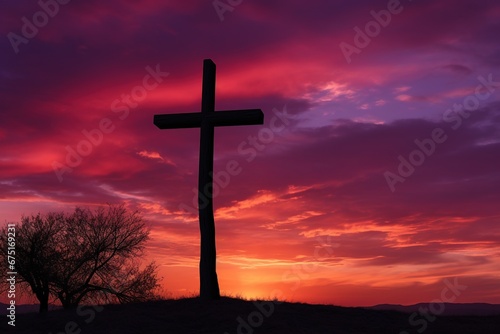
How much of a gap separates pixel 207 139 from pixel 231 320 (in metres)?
5.61

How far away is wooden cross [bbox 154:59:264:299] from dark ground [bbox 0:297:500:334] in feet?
2.69

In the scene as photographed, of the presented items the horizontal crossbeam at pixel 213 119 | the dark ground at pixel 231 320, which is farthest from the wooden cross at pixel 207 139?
the dark ground at pixel 231 320

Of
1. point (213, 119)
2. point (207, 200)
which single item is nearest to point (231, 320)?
point (207, 200)

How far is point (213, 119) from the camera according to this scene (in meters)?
17.7

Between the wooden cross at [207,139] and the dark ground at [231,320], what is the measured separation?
2.69 ft

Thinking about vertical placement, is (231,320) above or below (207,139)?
below

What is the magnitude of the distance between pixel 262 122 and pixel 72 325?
7.76 meters

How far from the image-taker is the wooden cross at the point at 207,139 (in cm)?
1680

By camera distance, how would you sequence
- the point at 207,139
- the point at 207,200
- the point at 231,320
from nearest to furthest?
→ the point at 231,320 < the point at 207,200 < the point at 207,139

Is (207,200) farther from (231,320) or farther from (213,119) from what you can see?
(231,320)

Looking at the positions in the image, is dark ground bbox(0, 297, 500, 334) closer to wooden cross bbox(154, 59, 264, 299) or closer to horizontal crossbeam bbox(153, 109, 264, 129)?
wooden cross bbox(154, 59, 264, 299)

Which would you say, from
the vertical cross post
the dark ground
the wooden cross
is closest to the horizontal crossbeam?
the wooden cross

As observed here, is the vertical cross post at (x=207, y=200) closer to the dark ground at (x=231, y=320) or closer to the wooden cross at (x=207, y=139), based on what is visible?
the wooden cross at (x=207, y=139)

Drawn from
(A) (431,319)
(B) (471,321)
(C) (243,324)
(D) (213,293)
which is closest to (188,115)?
(D) (213,293)
